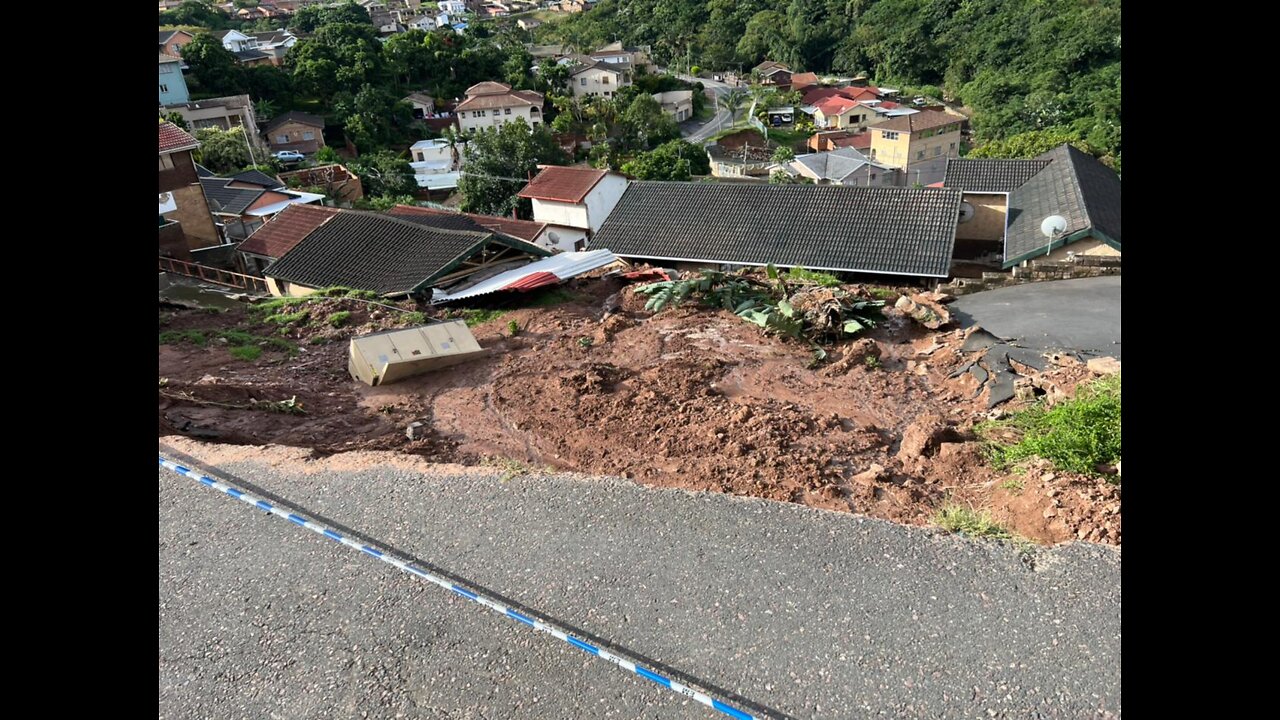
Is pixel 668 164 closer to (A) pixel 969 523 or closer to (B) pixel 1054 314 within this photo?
(B) pixel 1054 314

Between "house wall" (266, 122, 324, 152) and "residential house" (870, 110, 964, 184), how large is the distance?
3606cm

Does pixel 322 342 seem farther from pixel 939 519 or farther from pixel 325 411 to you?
pixel 939 519

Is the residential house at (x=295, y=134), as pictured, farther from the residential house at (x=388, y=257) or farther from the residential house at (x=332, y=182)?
the residential house at (x=388, y=257)

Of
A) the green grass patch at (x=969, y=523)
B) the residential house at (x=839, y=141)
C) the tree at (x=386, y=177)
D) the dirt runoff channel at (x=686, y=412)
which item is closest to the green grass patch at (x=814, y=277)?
the dirt runoff channel at (x=686, y=412)

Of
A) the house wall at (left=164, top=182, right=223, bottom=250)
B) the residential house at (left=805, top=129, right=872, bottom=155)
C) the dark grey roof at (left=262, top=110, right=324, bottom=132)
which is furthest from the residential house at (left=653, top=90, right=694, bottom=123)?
the house wall at (left=164, top=182, right=223, bottom=250)

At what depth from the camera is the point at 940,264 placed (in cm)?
1454

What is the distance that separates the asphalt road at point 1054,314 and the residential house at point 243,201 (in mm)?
21284

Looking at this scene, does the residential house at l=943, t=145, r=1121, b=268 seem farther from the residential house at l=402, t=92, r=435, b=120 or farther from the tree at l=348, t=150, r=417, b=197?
the residential house at l=402, t=92, r=435, b=120

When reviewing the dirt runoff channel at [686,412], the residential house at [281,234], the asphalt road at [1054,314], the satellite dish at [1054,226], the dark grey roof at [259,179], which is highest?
the dark grey roof at [259,179]

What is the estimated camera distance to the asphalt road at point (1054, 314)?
978cm

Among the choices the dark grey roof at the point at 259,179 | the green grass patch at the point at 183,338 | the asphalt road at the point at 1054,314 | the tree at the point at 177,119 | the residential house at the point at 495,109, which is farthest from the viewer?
the residential house at the point at 495,109
